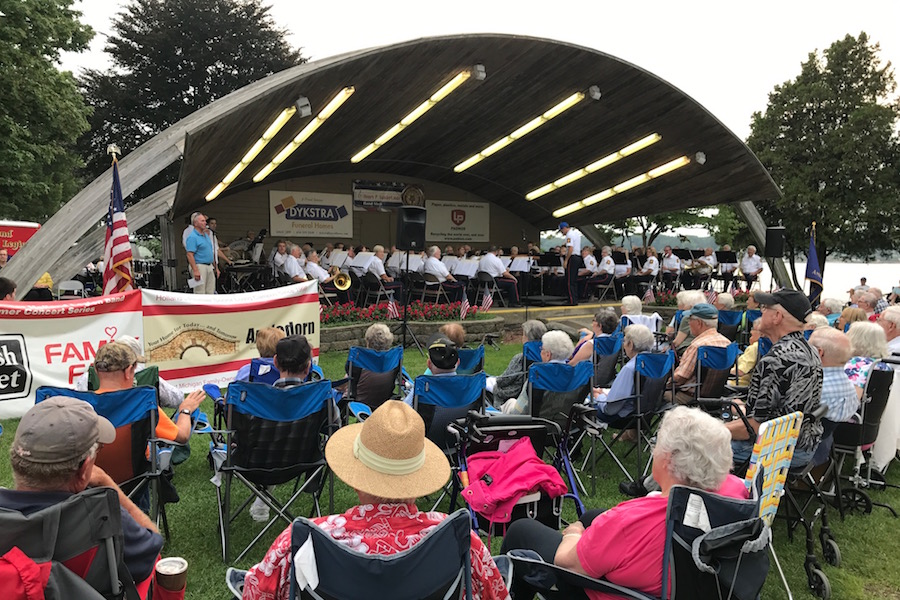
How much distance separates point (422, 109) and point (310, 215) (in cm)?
695

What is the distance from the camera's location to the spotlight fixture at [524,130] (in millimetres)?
13023

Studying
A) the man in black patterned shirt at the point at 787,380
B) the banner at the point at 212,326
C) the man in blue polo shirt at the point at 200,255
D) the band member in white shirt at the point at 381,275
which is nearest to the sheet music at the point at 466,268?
the band member in white shirt at the point at 381,275

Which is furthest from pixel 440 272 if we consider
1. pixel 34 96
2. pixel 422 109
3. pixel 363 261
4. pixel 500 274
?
pixel 34 96

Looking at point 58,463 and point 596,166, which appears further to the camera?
point 596,166

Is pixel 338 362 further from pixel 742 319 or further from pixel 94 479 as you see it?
pixel 94 479

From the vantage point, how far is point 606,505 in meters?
4.06

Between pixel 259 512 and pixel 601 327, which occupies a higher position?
pixel 601 327

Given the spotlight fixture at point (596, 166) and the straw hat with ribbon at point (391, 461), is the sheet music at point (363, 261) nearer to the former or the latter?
the spotlight fixture at point (596, 166)

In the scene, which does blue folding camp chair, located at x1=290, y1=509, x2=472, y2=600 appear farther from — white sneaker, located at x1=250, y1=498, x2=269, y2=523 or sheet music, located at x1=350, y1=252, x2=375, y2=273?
sheet music, located at x1=350, y1=252, x2=375, y2=273

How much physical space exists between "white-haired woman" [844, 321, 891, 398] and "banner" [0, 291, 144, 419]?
651 cm

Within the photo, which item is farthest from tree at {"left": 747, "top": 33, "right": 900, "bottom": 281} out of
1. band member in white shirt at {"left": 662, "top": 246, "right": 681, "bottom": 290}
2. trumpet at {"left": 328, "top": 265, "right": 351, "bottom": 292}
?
trumpet at {"left": 328, "top": 265, "right": 351, "bottom": 292}

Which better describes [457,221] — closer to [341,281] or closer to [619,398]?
[341,281]

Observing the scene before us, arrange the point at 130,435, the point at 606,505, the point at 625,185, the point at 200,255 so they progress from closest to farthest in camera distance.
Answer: the point at 130,435 < the point at 606,505 < the point at 200,255 < the point at 625,185

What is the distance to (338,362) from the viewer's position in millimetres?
8734
